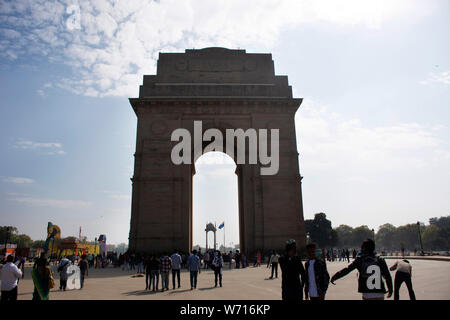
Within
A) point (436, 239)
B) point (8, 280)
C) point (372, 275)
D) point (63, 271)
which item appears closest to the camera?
point (372, 275)

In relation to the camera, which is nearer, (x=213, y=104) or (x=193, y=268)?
(x=193, y=268)

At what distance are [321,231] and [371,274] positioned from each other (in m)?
87.9

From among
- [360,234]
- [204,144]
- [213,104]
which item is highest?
[213,104]

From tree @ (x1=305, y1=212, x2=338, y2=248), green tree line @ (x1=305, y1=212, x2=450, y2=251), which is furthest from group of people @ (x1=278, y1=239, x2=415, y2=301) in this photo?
tree @ (x1=305, y1=212, x2=338, y2=248)

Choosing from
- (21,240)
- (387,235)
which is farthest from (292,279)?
(387,235)

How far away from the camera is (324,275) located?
5797mm

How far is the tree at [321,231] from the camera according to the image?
87125 mm

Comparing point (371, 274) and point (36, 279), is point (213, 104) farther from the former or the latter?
point (371, 274)

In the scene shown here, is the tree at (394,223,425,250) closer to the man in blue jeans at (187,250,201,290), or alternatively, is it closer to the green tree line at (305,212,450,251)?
the green tree line at (305,212,450,251)

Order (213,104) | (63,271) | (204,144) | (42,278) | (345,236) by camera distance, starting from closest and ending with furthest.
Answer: (42,278) < (63,271) < (213,104) < (204,144) < (345,236)
